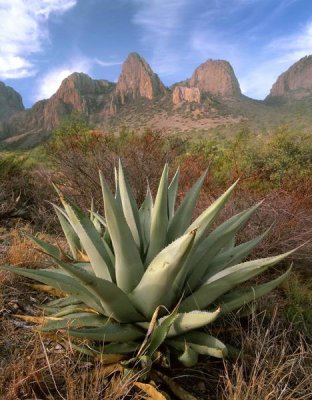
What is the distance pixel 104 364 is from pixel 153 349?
309 mm

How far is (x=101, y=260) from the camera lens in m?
2.24

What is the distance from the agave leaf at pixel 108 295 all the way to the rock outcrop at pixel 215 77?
12361 cm

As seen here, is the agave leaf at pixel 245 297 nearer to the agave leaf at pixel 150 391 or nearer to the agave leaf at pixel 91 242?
the agave leaf at pixel 150 391

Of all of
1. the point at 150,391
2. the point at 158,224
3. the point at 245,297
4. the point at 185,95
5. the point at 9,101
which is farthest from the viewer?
the point at 9,101

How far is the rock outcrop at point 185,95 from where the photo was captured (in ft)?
252

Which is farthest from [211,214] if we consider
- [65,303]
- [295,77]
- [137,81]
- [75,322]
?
[295,77]

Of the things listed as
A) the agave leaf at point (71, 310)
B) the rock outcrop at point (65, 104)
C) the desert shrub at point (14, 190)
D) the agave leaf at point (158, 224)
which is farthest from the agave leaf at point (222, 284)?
the rock outcrop at point (65, 104)

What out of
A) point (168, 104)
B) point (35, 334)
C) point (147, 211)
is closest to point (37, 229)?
point (147, 211)

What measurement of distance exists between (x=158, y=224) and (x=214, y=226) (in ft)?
10.2

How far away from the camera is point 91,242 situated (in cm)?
222

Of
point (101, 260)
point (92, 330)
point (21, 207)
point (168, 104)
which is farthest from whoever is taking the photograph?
point (168, 104)

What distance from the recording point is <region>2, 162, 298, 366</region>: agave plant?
1895mm

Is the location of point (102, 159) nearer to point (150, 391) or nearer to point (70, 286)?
point (70, 286)

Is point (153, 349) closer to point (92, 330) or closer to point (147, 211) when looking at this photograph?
point (92, 330)
